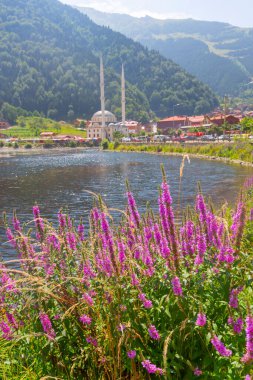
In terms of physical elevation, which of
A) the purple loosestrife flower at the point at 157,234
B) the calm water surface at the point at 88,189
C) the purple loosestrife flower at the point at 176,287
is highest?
the purple loosestrife flower at the point at 157,234

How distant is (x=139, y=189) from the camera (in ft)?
125

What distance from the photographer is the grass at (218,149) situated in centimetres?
5902

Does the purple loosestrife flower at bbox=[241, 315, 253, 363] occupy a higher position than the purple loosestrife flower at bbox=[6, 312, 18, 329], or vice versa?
the purple loosestrife flower at bbox=[241, 315, 253, 363]

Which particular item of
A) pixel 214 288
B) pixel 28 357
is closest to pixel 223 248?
pixel 214 288

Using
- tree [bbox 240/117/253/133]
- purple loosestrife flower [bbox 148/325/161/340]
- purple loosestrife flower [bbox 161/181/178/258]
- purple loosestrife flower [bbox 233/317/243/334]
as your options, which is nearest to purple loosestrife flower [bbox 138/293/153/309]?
purple loosestrife flower [bbox 148/325/161/340]

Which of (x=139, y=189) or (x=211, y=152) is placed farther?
(x=211, y=152)

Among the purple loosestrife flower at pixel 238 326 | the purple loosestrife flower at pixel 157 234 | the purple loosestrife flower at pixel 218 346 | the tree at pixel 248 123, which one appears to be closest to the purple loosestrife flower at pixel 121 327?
the purple loosestrife flower at pixel 218 346

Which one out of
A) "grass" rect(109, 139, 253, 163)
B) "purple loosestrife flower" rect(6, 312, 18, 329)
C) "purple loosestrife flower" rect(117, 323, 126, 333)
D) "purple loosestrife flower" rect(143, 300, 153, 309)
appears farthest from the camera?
"grass" rect(109, 139, 253, 163)

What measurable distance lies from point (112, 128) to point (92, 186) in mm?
151915

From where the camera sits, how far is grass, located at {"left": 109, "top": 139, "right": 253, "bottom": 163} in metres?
59.0

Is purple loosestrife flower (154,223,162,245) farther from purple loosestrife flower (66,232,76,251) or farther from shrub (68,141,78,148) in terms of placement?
shrub (68,141,78,148)

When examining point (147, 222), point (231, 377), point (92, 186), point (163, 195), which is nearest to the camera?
point (231, 377)

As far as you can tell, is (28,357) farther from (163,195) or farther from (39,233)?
(163,195)

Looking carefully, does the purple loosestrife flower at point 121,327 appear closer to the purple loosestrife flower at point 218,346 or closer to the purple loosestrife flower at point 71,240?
the purple loosestrife flower at point 218,346
